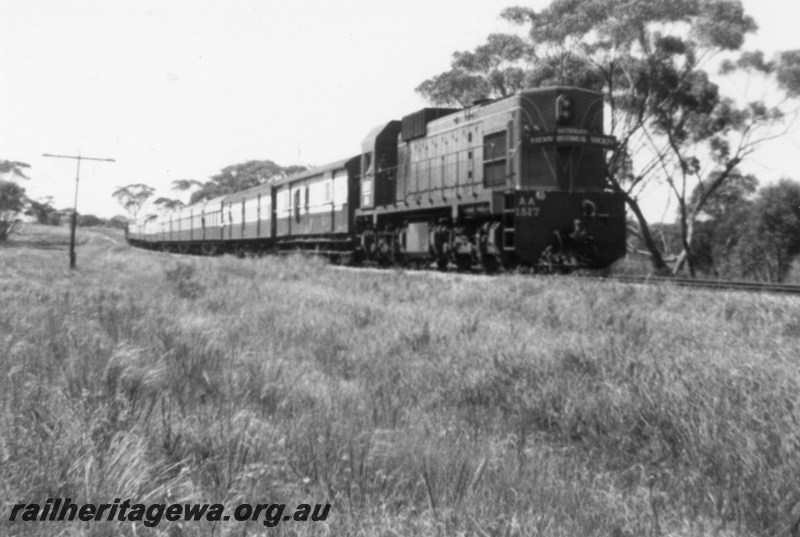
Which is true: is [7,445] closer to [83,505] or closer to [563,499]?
[83,505]

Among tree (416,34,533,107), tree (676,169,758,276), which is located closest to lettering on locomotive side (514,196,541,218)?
tree (416,34,533,107)

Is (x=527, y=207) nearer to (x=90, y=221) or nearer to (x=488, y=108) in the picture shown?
(x=488, y=108)

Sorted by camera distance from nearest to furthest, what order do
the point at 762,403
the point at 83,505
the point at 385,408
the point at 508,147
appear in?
the point at 83,505, the point at 762,403, the point at 385,408, the point at 508,147

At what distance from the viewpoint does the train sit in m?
13.3

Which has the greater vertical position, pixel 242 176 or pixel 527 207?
pixel 242 176

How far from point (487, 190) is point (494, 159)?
961 mm

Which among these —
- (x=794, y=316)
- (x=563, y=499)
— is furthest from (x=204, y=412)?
(x=794, y=316)

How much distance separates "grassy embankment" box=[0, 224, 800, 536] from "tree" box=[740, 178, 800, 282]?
3490 cm

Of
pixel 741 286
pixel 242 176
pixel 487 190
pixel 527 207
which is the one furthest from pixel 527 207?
pixel 242 176

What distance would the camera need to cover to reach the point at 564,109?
13992mm

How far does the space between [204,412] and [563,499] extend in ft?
5.42

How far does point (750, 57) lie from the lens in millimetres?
27281

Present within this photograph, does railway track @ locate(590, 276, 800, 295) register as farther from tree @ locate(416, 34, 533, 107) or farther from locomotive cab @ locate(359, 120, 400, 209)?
tree @ locate(416, 34, 533, 107)

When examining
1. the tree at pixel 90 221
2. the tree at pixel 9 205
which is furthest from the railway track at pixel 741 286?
the tree at pixel 90 221
